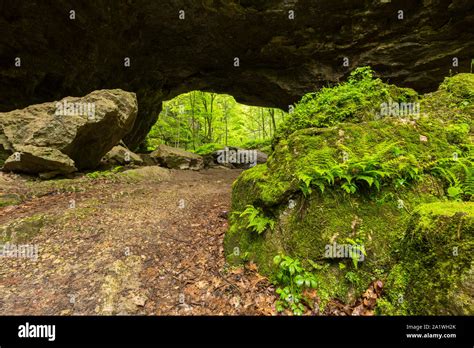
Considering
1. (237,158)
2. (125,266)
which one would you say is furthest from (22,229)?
(237,158)

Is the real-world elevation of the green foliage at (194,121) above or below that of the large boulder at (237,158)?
above

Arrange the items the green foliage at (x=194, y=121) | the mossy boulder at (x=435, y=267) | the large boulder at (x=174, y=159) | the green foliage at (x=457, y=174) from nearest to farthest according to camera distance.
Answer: the mossy boulder at (x=435, y=267) → the green foliage at (x=457, y=174) → the large boulder at (x=174, y=159) → the green foliage at (x=194, y=121)

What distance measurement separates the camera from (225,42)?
44.2 ft

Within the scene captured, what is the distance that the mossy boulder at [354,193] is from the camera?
335 cm

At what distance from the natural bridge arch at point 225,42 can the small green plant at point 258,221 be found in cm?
1071

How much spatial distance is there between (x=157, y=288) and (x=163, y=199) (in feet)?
12.6

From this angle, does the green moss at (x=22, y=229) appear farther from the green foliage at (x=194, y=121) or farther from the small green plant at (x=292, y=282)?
the green foliage at (x=194, y=121)

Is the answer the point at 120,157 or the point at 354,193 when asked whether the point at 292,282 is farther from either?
the point at 120,157

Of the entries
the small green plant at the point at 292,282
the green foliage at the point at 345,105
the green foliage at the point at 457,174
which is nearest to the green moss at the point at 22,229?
the small green plant at the point at 292,282

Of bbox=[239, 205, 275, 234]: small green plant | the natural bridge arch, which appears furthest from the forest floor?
the natural bridge arch

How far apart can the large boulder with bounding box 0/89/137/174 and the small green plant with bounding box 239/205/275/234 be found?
24.2 feet

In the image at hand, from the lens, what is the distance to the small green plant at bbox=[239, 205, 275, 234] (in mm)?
4051

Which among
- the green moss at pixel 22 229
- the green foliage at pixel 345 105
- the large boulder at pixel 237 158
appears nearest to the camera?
the green moss at pixel 22 229

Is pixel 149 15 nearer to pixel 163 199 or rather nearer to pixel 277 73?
pixel 277 73
